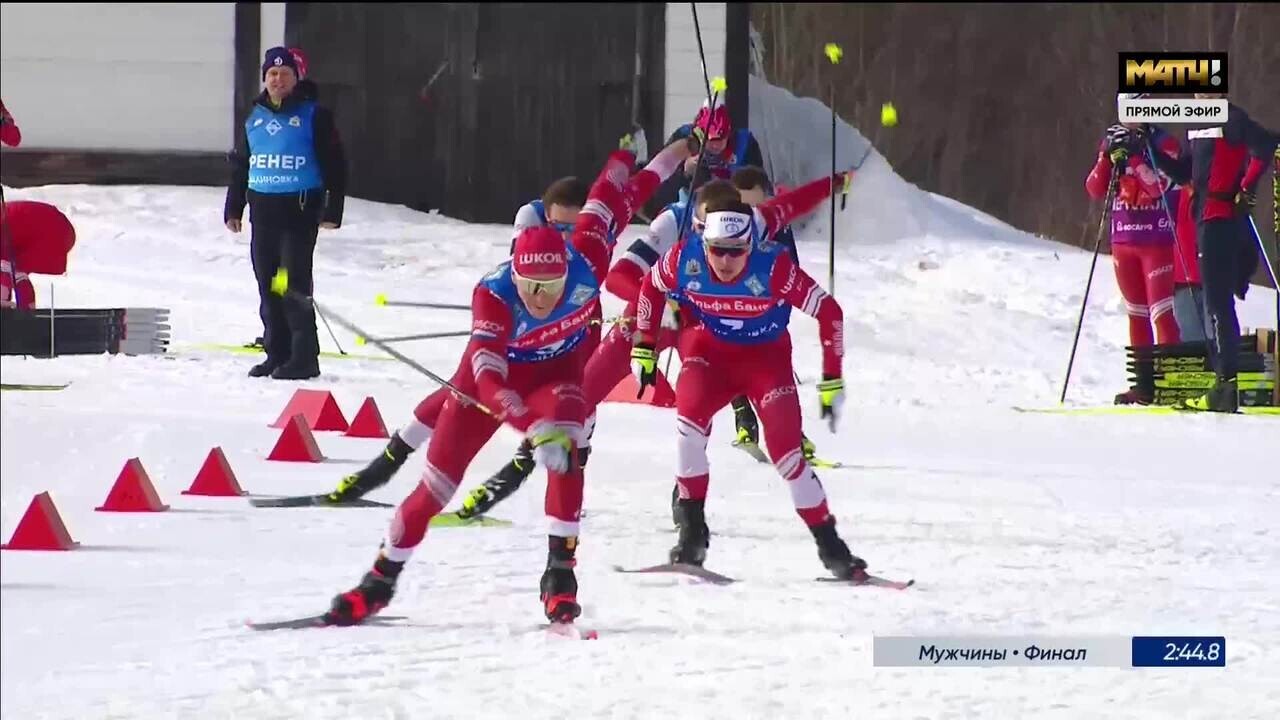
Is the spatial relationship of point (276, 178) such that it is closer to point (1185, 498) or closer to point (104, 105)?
point (1185, 498)

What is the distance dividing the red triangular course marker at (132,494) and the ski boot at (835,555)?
2.26m

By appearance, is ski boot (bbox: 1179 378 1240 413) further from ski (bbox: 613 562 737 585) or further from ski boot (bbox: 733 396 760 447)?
ski (bbox: 613 562 737 585)

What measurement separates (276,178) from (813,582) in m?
4.43

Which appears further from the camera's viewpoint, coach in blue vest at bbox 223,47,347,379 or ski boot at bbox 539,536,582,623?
coach in blue vest at bbox 223,47,347,379

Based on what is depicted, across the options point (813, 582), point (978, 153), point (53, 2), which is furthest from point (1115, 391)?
point (978, 153)

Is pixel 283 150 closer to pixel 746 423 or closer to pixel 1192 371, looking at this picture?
pixel 746 423

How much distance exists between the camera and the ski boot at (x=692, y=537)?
680 cm

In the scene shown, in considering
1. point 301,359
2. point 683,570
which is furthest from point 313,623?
point 301,359

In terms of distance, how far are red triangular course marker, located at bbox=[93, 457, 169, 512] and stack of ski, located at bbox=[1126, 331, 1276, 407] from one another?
6.02 metres

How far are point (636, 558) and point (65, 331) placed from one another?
307cm

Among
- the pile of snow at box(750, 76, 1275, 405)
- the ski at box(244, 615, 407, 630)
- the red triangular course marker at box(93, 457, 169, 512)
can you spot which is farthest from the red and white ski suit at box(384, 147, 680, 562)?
the pile of snow at box(750, 76, 1275, 405)

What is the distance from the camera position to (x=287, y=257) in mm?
10141

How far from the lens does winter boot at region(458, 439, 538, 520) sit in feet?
24.5

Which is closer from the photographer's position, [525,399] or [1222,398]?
[525,399]
